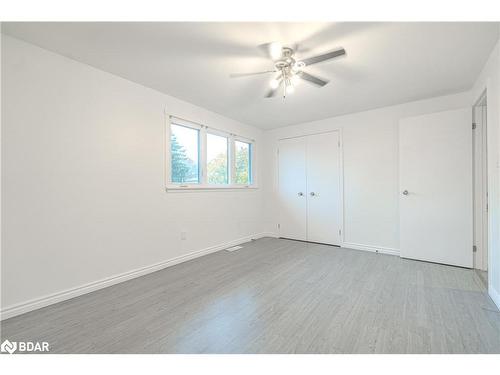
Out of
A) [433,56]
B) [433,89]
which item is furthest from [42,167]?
[433,89]

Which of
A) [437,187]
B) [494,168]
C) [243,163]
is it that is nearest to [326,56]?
[494,168]

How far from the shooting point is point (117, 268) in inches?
99.1

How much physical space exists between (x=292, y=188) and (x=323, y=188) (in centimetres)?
64

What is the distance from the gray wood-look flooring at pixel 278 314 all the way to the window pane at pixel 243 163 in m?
1.94

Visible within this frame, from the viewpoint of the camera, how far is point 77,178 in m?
2.22

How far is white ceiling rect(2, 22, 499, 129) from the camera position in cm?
176

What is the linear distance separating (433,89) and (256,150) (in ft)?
9.69

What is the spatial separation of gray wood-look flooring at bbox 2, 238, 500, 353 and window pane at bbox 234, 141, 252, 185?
1944 millimetres

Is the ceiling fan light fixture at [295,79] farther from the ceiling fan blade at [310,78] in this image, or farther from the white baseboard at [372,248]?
the white baseboard at [372,248]

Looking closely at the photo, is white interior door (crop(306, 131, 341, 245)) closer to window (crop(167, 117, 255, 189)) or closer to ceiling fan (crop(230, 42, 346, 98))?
window (crop(167, 117, 255, 189))

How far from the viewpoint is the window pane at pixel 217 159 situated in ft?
12.3

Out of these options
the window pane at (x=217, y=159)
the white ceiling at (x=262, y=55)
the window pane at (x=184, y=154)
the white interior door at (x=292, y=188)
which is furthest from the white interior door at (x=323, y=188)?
the window pane at (x=184, y=154)

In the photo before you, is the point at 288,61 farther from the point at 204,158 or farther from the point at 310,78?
the point at 204,158
